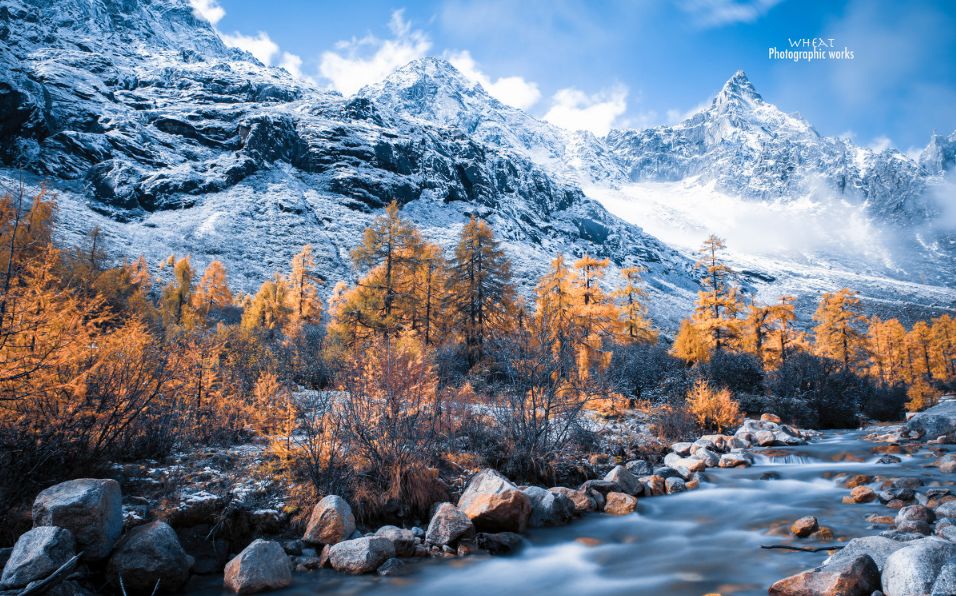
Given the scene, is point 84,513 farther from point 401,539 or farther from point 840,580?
point 840,580

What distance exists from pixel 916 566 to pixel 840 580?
657mm

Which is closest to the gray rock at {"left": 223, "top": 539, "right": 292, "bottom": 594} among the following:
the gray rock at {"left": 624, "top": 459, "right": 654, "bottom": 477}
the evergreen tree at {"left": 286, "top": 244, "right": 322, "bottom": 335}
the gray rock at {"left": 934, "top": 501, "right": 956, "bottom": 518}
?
the gray rock at {"left": 624, "top": 459, "right": 654, "bottom": 477}

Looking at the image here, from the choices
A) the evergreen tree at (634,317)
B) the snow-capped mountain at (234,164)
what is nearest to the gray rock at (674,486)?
the evergreen tree at (634,317)

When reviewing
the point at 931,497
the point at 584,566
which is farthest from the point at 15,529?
the point at 931,497

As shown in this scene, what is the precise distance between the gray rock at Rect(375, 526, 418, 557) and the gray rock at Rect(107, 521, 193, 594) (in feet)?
8.03

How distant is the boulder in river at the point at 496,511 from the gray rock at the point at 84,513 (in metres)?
4.64

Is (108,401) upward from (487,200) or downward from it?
downward

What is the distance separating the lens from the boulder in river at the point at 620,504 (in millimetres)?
9367

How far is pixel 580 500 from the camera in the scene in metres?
9.34

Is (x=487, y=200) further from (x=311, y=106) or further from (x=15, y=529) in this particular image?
(x=15, y=529)

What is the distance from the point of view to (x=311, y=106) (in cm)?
13962

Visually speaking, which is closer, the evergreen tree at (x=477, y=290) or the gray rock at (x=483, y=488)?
the gray rock at (x=483, y=488)

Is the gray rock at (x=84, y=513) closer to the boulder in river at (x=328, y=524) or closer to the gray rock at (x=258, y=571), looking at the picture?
the gray rock at (x=258, y=571)

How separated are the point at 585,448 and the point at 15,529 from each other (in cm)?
1130
